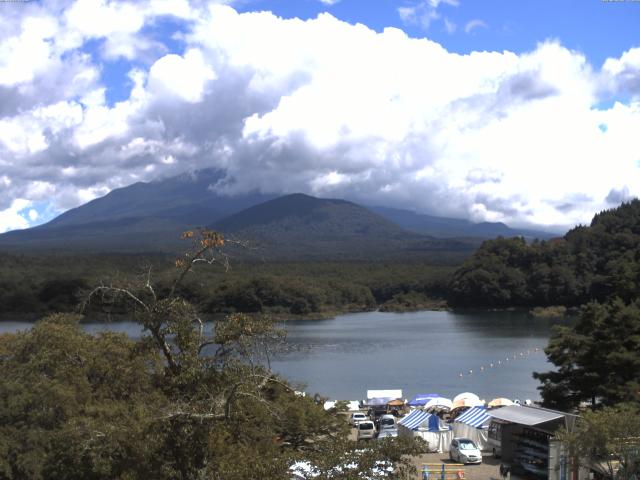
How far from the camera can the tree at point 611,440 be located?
11.4 meters

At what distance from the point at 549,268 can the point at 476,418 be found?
67937 mm

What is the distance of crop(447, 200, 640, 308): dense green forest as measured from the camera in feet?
272

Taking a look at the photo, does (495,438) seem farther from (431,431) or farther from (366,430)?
(366,430)

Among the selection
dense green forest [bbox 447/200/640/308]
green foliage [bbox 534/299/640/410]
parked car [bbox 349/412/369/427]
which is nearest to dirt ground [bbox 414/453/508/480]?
green foliage [bbox 534/299/640/410]

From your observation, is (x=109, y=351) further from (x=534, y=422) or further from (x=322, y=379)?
(x=322, y=379)

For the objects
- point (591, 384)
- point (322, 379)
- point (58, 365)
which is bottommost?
point (322, 379)

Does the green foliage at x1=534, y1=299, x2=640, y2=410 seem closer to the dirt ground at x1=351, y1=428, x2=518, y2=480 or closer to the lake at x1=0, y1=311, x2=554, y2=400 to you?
the dirt ground at x1=351, y1=428, x2=518, y2=480

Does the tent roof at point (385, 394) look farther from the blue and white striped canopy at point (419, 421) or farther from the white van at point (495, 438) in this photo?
the white van at point (495, 438)

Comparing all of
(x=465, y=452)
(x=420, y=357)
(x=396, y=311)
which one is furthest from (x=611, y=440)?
(x=396, y=311)

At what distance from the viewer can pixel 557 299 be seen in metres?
82.8

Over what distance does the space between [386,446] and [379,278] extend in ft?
309

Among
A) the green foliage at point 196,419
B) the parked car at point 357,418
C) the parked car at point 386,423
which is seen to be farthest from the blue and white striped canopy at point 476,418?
the green foliage at point 196,419

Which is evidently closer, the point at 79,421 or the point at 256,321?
the point at 256,321

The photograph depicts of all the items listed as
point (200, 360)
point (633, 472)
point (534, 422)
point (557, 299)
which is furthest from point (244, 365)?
point (557, 299)
